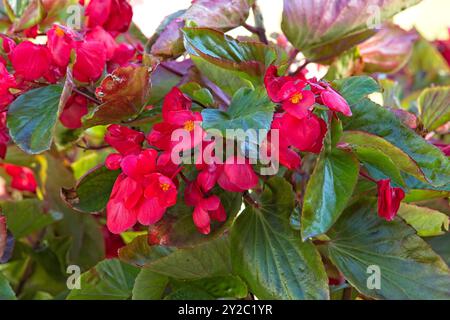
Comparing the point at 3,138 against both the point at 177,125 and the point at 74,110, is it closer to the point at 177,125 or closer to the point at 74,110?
the point at 74,110

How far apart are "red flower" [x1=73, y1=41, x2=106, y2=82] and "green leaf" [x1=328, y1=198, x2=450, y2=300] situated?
24cm

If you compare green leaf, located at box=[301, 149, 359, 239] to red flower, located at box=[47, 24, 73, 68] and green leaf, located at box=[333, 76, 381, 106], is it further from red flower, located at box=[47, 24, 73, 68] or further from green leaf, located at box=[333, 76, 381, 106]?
red flower, located at box=[47, 24, 73, 68]

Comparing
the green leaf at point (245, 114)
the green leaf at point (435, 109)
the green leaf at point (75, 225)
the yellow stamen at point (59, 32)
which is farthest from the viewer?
the green leaf at point (75, 225)

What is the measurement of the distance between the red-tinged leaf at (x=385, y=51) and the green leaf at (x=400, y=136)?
0.23 metres

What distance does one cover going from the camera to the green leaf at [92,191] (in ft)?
1.88

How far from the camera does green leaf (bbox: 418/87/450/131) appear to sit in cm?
65

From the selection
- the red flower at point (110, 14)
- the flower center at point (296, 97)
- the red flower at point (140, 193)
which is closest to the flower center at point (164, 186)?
the red flower at point (140, 193)

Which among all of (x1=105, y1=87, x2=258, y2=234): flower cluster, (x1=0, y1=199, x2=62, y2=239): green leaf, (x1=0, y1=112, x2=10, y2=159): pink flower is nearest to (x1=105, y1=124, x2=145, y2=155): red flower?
(x1=105, y1=87, x2=258, y2=234): flower cluster

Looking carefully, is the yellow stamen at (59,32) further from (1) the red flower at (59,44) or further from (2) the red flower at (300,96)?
(2) the red flower at (300,96)

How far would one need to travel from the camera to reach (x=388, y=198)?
0.51 m

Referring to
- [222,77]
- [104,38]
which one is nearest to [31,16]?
[104,38]

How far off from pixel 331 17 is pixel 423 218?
0.64ft
